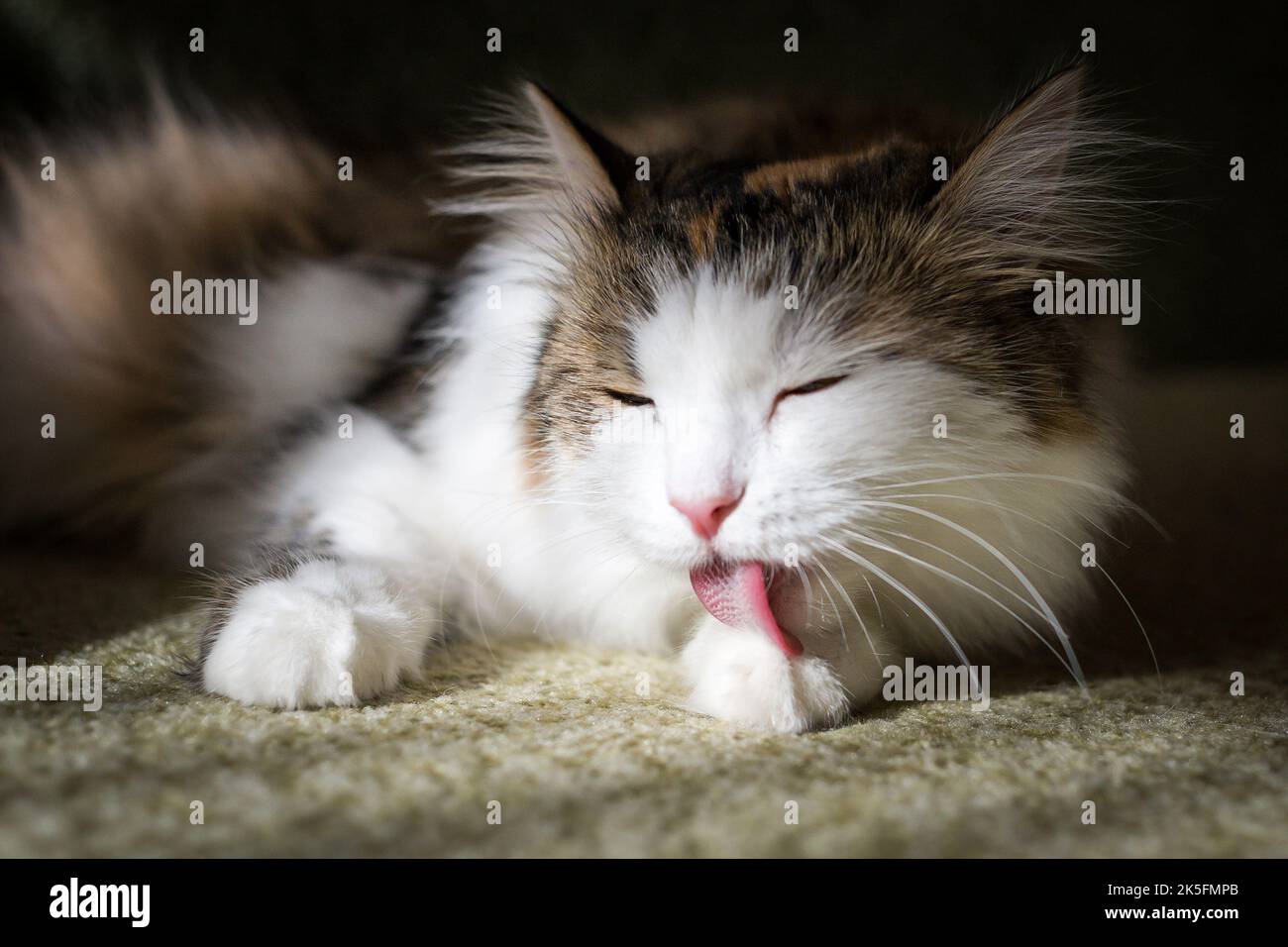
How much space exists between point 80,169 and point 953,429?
63.8 inches

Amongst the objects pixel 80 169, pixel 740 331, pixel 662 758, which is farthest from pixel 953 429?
pixel 80 169

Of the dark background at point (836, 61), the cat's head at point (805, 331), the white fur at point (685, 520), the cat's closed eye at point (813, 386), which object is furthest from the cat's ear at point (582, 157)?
the dark background at point (836, 61)

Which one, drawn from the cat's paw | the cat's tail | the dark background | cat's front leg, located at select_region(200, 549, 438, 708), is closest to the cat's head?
the cat's paw

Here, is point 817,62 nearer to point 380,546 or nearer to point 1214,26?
point 1214,26

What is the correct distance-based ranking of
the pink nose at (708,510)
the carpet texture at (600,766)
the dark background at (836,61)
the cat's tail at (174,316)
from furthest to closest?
the dark background at (836,61)
the cat's tail at (174,316)
the pink nose at (708,510)
the carpet texture at (600,766)

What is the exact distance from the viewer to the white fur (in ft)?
2.98

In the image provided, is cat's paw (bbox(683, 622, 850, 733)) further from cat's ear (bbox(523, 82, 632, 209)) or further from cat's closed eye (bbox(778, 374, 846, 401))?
cat's ear (bbox(523, 82, 632, 209))

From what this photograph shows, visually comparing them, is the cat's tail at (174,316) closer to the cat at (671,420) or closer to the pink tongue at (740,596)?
the cat at (671,420)

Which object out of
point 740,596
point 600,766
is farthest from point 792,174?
point 600,766

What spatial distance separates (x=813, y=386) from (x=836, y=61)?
1.92 metres

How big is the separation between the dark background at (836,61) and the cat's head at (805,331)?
1.19 meters

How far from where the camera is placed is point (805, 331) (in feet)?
3.10

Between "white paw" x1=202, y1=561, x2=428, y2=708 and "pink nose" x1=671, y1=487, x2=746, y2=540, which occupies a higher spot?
"pink nose" x1=671, y1=487, x2=746, y2=540

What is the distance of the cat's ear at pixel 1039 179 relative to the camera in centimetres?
103
